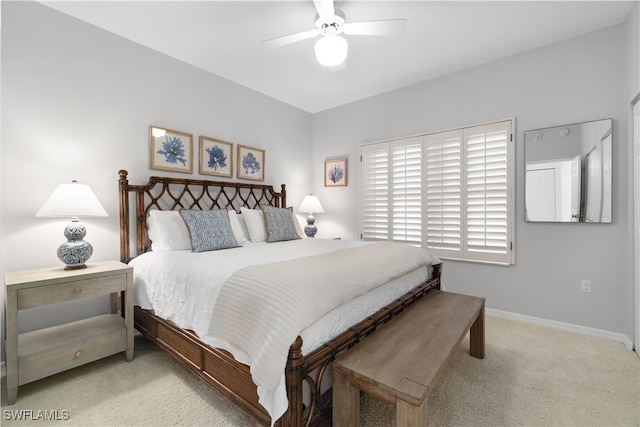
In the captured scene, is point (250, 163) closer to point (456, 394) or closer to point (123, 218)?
point (123, 218)

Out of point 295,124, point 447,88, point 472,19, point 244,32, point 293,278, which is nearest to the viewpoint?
point 293,278

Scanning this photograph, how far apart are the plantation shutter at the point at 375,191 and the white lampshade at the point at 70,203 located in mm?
3119

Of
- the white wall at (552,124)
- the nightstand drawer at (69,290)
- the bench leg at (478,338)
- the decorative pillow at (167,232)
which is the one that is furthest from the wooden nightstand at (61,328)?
the white wall at (552,124)

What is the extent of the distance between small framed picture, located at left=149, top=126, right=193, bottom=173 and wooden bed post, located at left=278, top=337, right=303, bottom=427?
255 centimetres

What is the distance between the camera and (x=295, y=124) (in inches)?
177

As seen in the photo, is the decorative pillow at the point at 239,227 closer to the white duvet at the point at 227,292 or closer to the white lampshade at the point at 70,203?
the white duvet at the point at 227,292

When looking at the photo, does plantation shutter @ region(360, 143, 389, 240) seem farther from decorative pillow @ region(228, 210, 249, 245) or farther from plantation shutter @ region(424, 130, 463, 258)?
decorative pillow @ region(228, 210, 249, 245)

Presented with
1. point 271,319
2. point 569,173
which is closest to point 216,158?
point 271,319

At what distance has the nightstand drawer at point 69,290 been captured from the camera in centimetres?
174

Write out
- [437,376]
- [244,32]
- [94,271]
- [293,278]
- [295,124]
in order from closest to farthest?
[437,376]
[293,278]
[94,271]
[244,32]
[295,124]

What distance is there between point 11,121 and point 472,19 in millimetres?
3771

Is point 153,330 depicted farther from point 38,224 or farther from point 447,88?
point 447,88

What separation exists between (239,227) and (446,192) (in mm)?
2498

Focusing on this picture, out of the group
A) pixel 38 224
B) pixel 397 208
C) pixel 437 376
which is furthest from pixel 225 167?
pixel 437 376
